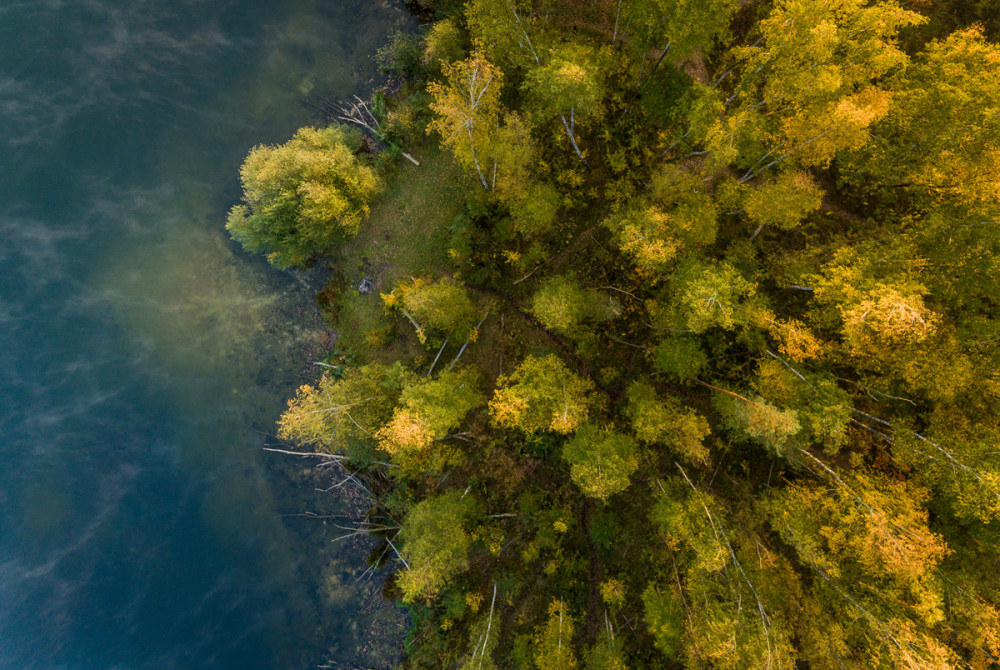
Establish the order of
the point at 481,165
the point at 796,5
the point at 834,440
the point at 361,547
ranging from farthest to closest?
1. the point at 361,547
2. the point at 481,165
3. the point at 834,440
4. the point at 796,5

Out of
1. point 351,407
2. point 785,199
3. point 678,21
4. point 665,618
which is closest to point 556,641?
point 665,618

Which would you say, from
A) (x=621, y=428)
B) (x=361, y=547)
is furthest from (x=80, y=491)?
(x=621, y=428)

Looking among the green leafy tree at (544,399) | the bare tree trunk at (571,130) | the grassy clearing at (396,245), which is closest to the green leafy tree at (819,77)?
the bare tree trunk at (571,130)

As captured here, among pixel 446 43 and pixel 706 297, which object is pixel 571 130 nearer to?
pixel 446 43

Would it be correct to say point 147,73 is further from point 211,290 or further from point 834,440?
point 834,440

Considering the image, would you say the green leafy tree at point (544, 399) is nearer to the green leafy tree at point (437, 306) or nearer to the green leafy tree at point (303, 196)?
the green leafy tree at point (437, 306)
